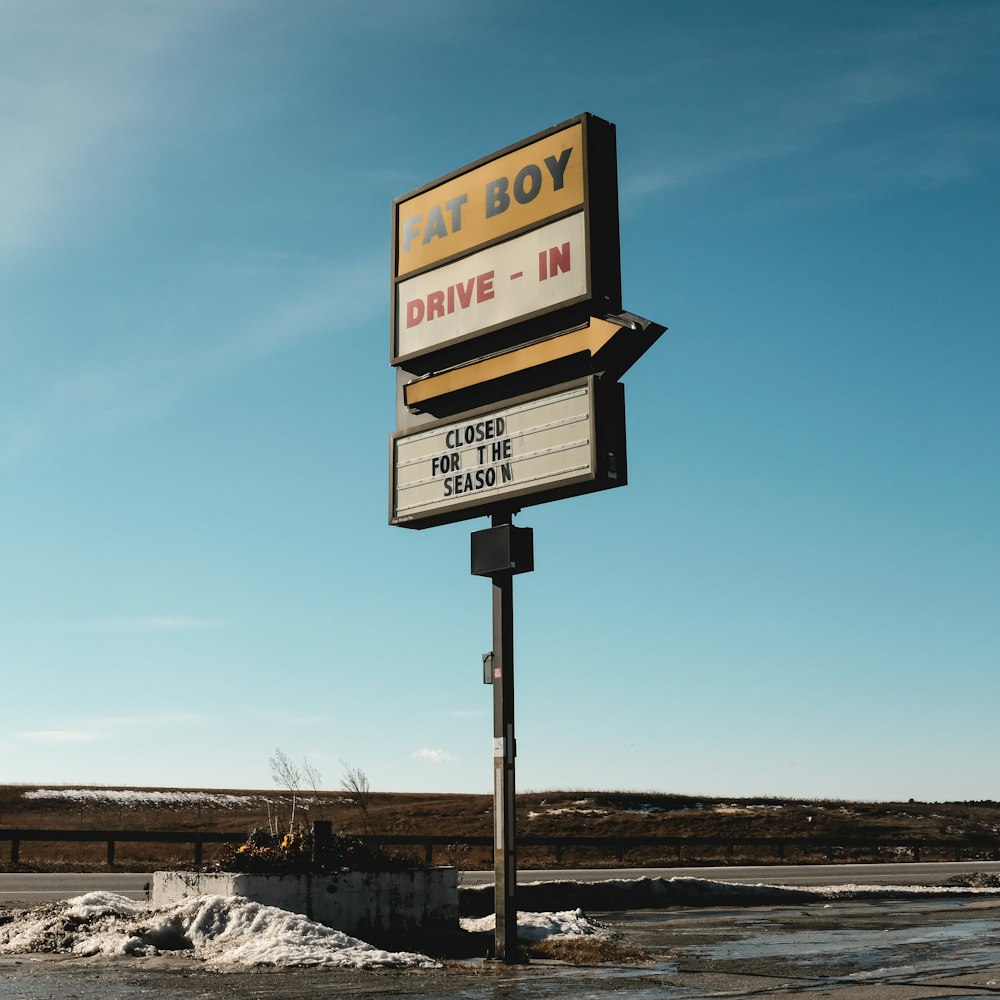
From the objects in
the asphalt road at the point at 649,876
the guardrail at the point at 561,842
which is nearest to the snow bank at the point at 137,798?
the guardrail at the point at 561,842

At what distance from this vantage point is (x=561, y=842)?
113ft

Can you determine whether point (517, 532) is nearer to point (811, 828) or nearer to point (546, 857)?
point (546, 857)

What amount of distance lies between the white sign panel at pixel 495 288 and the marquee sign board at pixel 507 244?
0.04 ft

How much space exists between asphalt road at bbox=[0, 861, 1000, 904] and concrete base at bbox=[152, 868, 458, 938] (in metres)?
4.74

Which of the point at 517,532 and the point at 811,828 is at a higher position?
the point at 517,532

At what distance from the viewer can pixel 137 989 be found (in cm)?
1024

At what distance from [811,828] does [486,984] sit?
45.8 meters

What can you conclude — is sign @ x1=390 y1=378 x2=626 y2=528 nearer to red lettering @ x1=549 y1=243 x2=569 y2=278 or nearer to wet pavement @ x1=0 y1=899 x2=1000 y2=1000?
red lettering @ x1=549 y1=243 x2=569 y2=278

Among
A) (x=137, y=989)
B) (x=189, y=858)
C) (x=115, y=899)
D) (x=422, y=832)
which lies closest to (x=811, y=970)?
(x=137, y=989)

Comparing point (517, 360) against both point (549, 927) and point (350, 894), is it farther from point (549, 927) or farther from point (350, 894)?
point (549, 927)

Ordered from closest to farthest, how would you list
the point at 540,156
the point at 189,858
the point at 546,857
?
the point at 540,156 → the point at 189,858 → the point at 546,857

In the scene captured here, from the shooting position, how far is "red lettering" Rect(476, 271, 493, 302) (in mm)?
15102

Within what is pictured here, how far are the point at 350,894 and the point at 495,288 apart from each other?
298 inches

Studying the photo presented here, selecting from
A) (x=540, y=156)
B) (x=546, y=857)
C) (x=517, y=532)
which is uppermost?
(x=540, y=156)
